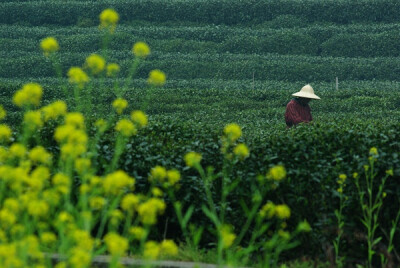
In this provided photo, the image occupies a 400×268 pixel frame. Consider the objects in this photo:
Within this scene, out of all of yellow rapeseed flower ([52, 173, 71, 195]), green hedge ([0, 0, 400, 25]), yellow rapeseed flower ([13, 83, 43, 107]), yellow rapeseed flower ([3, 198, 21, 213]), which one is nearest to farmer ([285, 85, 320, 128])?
yellow rapeseed flower ([13, 83, 43, 107])

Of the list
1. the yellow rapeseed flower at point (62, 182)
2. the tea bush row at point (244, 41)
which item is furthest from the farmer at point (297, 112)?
the tea bush row at point (244, 41)

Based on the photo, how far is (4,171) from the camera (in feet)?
14.4

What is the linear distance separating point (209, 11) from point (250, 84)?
14.2m

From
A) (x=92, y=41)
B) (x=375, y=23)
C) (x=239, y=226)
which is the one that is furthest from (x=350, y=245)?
(x=375, y=23)

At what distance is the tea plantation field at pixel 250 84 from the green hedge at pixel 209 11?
0.06m

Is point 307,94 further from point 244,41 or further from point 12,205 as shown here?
point 244,41

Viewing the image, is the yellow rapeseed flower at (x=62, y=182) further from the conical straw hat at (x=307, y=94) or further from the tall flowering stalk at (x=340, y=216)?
the conical straw hat at (x=307, y=94)

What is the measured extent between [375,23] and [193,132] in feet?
128

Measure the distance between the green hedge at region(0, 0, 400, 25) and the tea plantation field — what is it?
0.21 ft

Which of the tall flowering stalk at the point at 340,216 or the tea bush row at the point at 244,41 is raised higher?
the tea bush row at the point at 244,41

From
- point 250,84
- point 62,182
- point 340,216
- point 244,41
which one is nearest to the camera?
point 62,182

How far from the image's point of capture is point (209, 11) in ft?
155

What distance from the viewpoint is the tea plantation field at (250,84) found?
6.36 m

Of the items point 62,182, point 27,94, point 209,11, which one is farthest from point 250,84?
point 62,182
